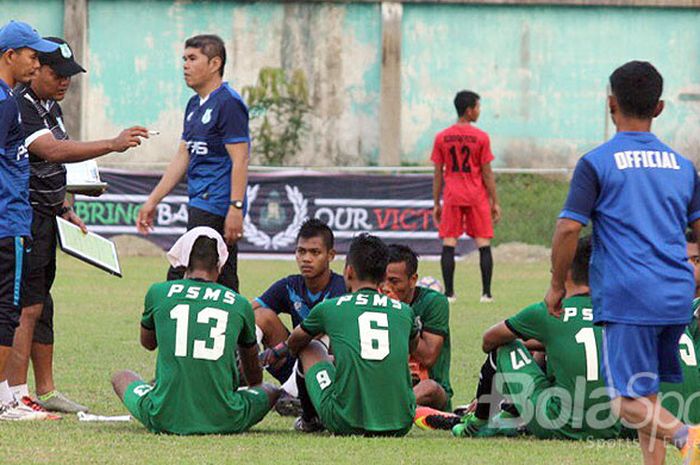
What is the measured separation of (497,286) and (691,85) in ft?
47.9

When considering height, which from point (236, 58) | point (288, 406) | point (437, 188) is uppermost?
point (236, 58)

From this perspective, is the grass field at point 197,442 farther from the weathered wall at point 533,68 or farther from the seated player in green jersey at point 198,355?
the weathered wall at point 533,68

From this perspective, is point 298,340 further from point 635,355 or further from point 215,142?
point 635,355

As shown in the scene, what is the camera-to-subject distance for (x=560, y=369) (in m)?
7.66

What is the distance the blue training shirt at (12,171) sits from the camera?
818 centimetres

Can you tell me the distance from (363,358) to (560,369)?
0.98m

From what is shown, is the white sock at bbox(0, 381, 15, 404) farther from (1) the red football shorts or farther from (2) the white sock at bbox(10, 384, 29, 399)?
(1) the red football shorts

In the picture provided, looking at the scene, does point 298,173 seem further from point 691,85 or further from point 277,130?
point 691,85

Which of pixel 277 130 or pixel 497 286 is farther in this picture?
pixel 277 130

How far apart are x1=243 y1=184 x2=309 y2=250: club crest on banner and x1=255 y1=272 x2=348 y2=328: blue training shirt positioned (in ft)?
42.2

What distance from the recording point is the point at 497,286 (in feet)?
61.4

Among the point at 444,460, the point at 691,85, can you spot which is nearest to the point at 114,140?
the point at 444,460

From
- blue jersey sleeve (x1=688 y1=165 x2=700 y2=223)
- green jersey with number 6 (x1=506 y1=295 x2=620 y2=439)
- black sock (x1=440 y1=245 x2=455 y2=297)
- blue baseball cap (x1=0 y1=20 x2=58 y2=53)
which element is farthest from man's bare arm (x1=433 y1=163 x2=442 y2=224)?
blue jersey sleeve (x1=688 y1=165 x2=700 y2=223)

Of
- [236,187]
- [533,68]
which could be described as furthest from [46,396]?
[533,68]
